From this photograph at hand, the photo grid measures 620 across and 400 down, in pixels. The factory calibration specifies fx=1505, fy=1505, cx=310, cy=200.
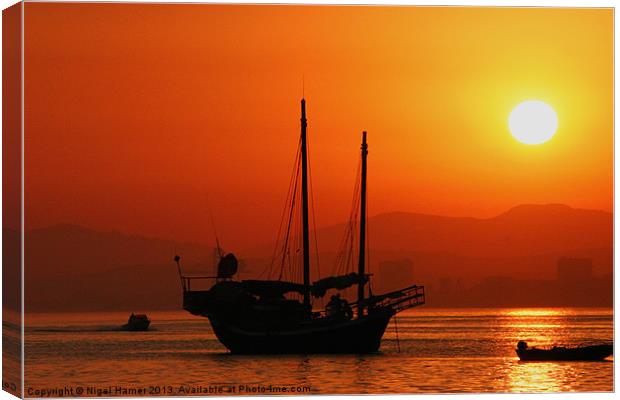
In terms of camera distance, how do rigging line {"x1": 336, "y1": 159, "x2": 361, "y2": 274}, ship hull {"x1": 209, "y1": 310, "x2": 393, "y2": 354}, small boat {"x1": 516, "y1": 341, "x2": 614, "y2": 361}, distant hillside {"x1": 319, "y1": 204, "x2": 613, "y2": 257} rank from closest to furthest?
1. distant hillside {"x1": 319, "y1": 204, "x2": 613, "y2": 257}
2. rigging line {"x1": 336, "y1": 159, "x2": 361, "y2": 274}
3. small boat {"x1": 516, "y1": 341, "x2": 614, "y2": 361}
4. ship hull {"x1": 209, "y1": 310, "x2": 393, "y2": 354}

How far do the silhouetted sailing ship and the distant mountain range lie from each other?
1.75 metres

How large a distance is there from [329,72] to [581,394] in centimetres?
634

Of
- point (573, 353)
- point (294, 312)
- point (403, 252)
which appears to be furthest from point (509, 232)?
point (573, 353)

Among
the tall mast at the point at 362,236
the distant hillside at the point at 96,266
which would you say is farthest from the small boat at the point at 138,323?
the distant hillside at the point at 96,266

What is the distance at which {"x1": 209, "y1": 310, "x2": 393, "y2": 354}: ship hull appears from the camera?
1246 inches

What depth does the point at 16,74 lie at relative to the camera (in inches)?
852

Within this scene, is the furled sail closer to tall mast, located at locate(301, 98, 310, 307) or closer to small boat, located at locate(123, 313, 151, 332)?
tall mast, located at locate(301, 98, 310, 307)

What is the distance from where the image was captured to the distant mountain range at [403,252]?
22.9 metres

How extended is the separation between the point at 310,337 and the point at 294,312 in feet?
3.94

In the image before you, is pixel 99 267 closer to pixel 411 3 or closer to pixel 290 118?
pixel 290 118

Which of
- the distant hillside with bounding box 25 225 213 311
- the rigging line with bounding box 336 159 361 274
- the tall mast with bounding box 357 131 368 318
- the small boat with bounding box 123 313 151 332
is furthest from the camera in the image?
the small boat with bounding box 123 313 151 332

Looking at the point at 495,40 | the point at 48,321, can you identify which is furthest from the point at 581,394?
the point at 48,321

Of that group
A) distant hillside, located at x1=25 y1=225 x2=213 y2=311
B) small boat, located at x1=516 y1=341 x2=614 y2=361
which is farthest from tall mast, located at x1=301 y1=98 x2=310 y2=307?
small boat, located at x1=516 y1=341 x2=614 y2=361

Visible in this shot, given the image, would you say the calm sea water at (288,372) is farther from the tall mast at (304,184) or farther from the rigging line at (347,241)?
the tall mast at (304,184)
